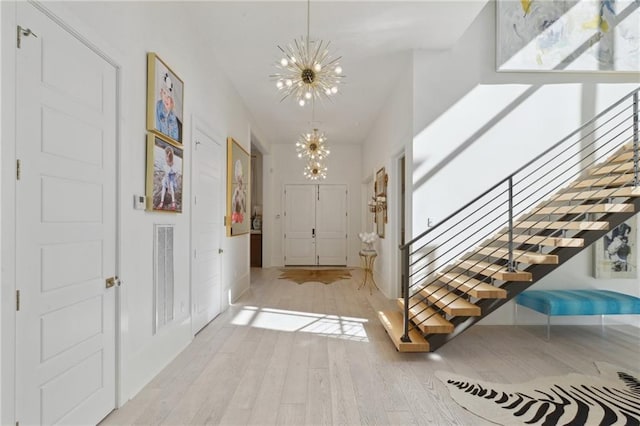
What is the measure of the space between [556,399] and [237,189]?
15.2 feet

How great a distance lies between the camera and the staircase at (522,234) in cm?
327

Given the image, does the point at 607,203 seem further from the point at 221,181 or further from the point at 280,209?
the point at 280,209

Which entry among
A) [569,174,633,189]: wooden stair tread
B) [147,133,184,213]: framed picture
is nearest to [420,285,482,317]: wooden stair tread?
[569,174,633,189]: wooden stair tread

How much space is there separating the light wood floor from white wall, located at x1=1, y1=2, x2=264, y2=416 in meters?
0.28

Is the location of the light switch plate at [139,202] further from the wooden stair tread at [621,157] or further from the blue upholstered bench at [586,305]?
the wooden stair tread at [621,157]

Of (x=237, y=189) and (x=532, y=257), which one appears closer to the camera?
(x=532, y=257)

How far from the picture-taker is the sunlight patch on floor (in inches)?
157

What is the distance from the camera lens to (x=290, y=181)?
9.50m

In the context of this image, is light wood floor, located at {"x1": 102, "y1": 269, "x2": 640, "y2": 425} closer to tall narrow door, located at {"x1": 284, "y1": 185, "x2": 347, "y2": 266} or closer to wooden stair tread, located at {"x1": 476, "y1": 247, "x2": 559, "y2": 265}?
wooden stair tread, located at {"x1": 476, "y1": 247, "x2": 559, "y2": 265}

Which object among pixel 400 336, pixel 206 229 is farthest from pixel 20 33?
pixel 400 336

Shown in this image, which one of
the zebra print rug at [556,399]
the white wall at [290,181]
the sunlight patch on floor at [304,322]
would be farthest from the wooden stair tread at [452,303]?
the white wall at [290,181]

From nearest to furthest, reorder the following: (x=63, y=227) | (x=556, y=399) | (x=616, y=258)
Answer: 1. (x=63, y=227)
2. (x=556, y=399)
3. (x=616, y=258)

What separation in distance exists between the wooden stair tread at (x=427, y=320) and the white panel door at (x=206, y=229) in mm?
2288

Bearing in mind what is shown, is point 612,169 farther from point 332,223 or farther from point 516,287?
point 332,223
